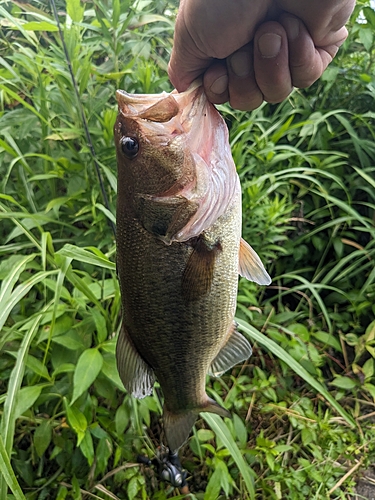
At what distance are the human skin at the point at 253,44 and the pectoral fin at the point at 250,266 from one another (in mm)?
422

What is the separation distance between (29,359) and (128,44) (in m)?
1.60

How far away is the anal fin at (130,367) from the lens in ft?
3.65

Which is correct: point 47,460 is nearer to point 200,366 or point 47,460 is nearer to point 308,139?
Answer: point 200,366

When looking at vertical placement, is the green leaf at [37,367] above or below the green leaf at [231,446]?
above

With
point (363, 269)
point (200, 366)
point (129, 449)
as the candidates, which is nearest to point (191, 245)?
point (200, 366)

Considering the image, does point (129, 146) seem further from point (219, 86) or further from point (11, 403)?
point (11, 403)

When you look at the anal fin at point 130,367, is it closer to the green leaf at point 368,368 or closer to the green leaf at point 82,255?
the green leaf at point 82,255

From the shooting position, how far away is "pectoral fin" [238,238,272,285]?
1155mm

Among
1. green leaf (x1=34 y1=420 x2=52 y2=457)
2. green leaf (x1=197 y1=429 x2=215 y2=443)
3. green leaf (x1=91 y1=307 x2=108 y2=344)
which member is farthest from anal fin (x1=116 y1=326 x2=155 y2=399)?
green leaf (x1=197 y1=429 x2=215 y2=443)

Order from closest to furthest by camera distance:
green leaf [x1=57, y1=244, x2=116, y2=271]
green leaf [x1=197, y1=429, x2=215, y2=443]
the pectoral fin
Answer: the pectoral fin, green leaf [x1=57, y1=244, x2=116, y2=271], green leaf [x1=197, y1=429, x2=215, y2=443]

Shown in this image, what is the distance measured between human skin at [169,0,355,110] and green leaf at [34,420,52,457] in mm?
1253

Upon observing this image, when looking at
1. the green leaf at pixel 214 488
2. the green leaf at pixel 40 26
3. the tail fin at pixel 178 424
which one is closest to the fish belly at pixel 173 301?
the tail fin at pixel 178 424

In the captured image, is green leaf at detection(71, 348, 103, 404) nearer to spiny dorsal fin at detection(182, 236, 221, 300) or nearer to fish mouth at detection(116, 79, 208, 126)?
spiny dorsal fin at detection(182, 236, 221, 300)

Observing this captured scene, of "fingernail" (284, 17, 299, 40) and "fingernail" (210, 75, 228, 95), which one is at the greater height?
"fingernail" (284, 17, 299, 40)
